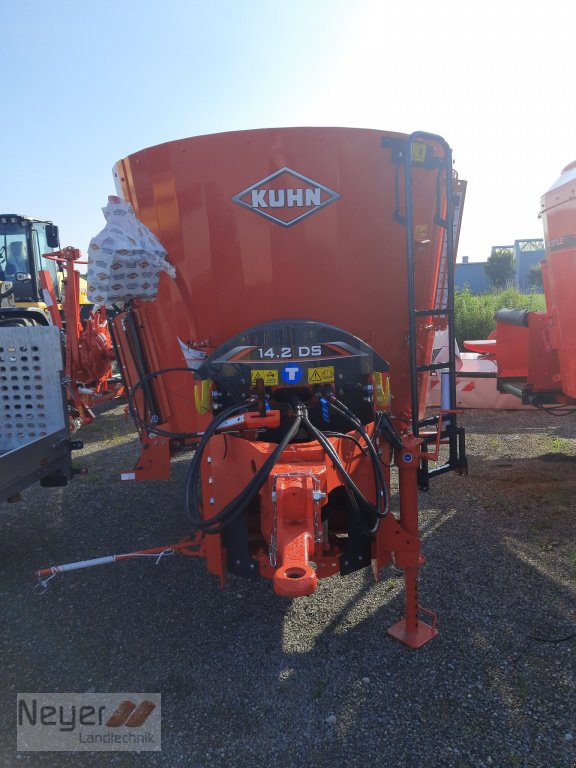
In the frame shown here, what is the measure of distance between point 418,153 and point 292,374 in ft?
4.48

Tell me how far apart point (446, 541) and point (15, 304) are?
21.9 ft

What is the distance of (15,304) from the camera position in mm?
7492

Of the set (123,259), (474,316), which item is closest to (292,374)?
(123,259)

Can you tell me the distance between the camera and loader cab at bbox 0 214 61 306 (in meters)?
7.85

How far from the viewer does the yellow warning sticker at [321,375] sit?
2.55 metres

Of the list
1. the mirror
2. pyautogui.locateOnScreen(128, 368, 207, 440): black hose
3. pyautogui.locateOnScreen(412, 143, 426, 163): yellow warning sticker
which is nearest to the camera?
pyautogui.locateOnScreen(412, 143, 426, 163): yellow warning sticker

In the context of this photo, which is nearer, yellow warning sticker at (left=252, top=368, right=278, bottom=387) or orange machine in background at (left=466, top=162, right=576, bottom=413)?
yellow warning sticker at (left=252, top=368, right=278, bottom=387)

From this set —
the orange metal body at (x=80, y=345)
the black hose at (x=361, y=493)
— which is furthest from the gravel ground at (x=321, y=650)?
the orange metal body at (x=80, y=345)

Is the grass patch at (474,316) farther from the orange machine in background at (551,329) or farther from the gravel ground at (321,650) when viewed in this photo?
the gravel ground at (321,650)

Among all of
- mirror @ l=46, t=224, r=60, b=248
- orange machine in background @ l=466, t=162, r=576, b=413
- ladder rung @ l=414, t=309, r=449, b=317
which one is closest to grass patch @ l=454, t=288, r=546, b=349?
orange machine in background @ l=466, t=162, r=576, b=413

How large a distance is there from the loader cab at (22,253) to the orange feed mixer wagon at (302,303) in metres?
5.69

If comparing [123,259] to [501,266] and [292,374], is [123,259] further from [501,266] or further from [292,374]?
[501,266]

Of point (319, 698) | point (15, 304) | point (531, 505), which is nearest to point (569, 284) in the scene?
point (531, 505)

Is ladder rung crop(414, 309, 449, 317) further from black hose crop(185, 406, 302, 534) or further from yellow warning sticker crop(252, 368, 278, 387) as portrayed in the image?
black hose crop(185, 406, 302, 534)
